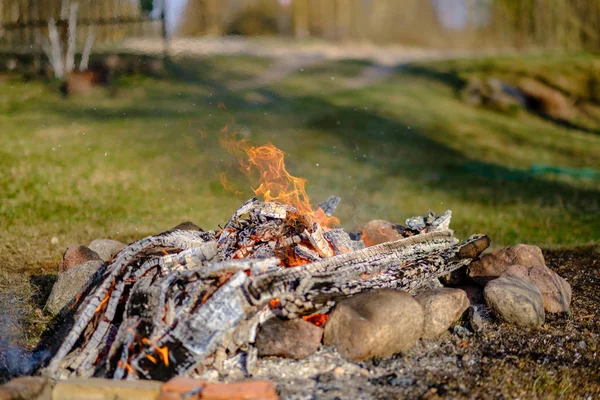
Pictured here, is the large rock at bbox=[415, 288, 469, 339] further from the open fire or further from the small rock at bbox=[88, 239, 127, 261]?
the small rock at bbox=[88, 239, 127, 261]

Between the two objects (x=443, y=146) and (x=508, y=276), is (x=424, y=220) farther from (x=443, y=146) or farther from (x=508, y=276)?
(x=443, y=146)

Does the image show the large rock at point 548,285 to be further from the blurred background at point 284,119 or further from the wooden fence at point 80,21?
the wooden fence at point 80,21

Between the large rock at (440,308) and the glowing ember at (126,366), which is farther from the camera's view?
the large rock at (440,308)

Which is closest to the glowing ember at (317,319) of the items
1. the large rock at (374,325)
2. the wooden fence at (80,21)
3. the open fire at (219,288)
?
the open fire at (219,288)

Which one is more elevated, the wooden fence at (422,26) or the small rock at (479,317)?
the wooden fence at (422,26)

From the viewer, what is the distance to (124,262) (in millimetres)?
4160

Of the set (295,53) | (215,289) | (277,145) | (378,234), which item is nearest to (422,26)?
(295,53)

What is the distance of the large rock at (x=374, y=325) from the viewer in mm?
3857

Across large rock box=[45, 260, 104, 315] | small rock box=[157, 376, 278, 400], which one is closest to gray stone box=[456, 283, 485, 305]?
small rock box=[157, 376, 278, 400]

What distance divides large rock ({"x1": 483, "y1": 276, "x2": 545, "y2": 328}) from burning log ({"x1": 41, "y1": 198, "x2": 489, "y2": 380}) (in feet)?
1.25

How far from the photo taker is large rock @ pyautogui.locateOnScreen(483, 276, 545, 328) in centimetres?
451

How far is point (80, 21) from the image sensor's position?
46.0 ft

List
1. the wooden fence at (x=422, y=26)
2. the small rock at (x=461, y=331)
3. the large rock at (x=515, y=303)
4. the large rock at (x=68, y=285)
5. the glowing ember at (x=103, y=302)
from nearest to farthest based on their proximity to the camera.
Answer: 1. the glowing ember at (x=103, y=302)
2. the small rock at (x=461, y=331)
3. the large rock at (x=515, y=303)
4. the large rock at (x=68, y=285)
5. the wooden fence at (x=422, y=26)

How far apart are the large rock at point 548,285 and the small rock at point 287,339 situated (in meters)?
1.79
